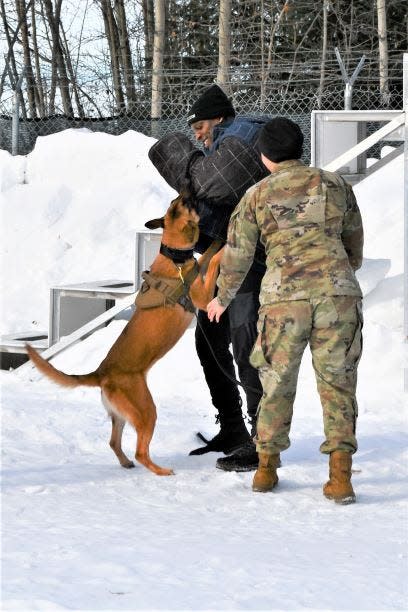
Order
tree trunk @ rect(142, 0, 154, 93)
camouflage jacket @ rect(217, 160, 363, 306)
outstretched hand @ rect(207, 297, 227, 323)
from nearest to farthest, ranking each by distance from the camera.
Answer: camouflage jacket @ rect(217, 160, 363, 306), outstretched hand @ rect(207, 297, 227, 323), tree trunk @ rect(142, 0, 154, 93)

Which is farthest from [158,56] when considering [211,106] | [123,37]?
[211,106]

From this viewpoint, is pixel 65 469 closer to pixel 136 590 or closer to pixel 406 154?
pixel 136 590

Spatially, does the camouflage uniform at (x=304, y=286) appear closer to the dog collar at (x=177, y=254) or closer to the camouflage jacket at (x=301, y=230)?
the camouflage jacket at (x=301, y=230)

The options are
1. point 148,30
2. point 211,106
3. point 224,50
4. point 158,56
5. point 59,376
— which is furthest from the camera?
point 148,30

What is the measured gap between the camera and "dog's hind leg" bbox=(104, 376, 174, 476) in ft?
14.0

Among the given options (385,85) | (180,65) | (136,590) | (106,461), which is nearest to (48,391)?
(106,461)

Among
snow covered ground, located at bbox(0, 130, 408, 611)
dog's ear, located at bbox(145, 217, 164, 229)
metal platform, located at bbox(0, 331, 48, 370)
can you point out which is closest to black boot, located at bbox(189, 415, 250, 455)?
snow covered ground, located at bbox(0, 130, 408, 611)

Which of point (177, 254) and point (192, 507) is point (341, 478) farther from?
point (177, 254)

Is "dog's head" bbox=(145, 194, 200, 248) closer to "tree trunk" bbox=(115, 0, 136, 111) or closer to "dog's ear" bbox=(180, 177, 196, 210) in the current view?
"dog's ear" bbox=(180, 177, 196, 210)

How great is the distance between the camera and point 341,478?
388cm

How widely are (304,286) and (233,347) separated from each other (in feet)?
2.45

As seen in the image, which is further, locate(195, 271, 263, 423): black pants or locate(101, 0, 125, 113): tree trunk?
locate(101, 0, 125, 113): tree trunk

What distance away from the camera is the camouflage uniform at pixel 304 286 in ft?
12.4

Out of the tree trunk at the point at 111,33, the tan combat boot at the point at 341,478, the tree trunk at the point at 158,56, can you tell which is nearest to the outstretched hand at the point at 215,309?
the tan combat boot at the point at 341,478
